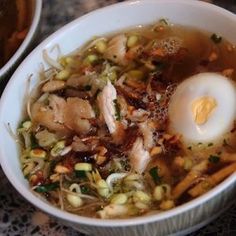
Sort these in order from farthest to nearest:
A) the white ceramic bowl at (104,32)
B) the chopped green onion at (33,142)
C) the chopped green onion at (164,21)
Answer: the chopped green onion at (164,21), the chopped green onion at (33,142), the white ceramic bowl at (104,32)

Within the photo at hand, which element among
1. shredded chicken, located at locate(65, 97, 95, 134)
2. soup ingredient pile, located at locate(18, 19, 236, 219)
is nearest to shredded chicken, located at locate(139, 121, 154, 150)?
soup ingredient pile, located at locate(18, 19, 236, 219)

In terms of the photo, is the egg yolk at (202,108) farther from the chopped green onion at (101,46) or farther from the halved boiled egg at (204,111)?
the chopped green onion at (101,46)

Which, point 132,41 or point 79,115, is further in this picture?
point 132,41

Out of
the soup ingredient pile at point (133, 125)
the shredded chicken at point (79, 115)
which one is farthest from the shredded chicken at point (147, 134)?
the shredded chicken at point (79, 115)

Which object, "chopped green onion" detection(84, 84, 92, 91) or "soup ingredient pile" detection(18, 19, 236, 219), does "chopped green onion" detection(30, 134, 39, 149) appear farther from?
"chopped green onion" detection(84, 84, 92, 91)

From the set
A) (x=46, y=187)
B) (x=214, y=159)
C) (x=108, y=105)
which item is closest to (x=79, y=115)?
(x=108, y=105)

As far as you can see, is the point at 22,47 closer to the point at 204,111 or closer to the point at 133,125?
the point at 133,125

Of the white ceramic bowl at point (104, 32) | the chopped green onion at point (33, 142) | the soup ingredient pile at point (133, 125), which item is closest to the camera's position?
the white ceramic bowl at point (104, 32)
